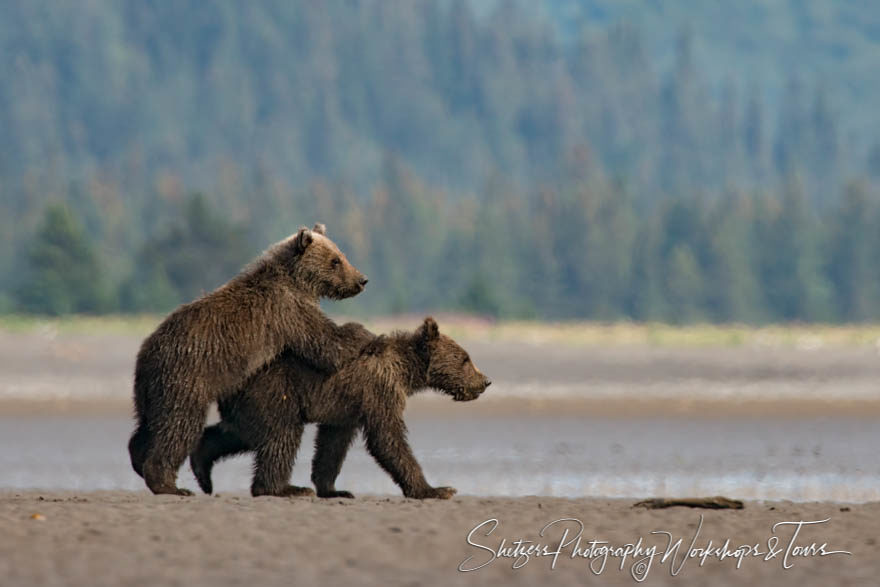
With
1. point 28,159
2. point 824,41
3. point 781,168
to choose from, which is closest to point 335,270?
point 28,159

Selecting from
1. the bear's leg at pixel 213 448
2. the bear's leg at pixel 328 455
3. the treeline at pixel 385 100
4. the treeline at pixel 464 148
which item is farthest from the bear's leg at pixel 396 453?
the treeline at pixel 385 100

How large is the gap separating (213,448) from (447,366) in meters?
1.29

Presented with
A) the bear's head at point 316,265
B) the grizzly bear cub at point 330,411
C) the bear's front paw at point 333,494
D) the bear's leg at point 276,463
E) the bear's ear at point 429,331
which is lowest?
the bear's front paw at point 333,494

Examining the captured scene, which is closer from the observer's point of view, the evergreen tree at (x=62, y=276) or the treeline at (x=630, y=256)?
the evergreen tree at (x=62, y=276)

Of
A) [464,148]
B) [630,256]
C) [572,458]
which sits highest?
[464,148]

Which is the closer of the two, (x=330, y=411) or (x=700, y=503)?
(x=700, y=503)

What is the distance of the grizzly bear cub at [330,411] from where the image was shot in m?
8.61

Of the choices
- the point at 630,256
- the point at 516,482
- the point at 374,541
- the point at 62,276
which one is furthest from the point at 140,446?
the point at 630,256

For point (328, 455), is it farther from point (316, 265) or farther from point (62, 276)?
point (62, 276)

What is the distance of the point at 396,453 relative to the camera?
869cm

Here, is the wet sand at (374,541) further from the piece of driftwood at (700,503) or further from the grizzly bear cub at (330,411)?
the grizzly bear cub at (330,411)

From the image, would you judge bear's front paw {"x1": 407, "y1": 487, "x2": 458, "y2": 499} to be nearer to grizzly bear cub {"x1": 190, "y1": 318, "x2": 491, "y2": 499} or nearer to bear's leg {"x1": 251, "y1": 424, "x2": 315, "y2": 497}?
grizzly bear cub {"x1": 190, "y1": 318, "x2": 491, "y2": 499}

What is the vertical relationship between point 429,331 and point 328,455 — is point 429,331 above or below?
above

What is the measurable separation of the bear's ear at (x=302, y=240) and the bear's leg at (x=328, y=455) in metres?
0.92
